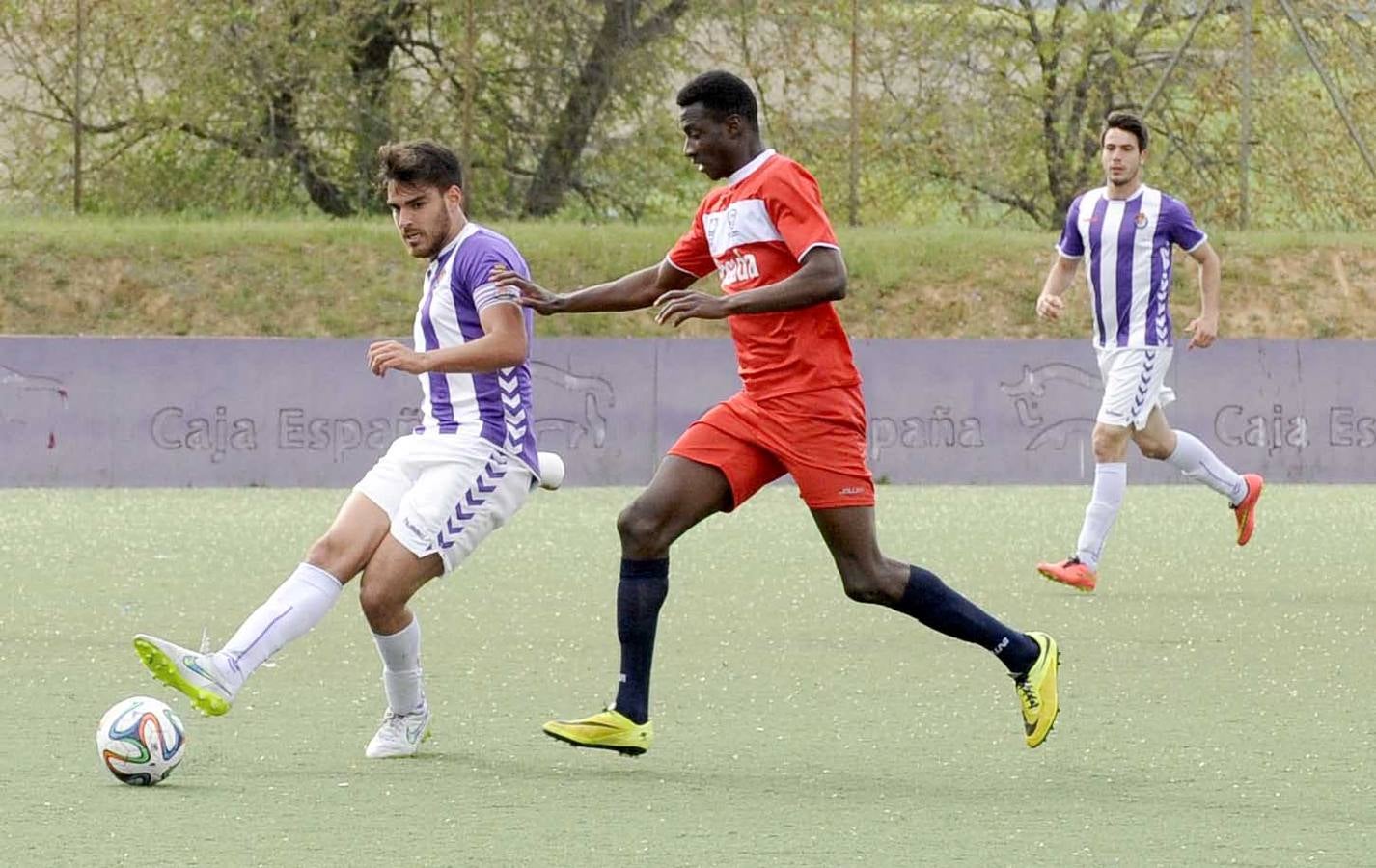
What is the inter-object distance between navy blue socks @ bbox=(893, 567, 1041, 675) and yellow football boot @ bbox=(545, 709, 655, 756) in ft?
2.64

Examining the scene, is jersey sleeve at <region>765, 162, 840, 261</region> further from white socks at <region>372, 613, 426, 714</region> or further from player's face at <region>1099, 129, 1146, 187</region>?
player's face at <region>1099, 129, 1146, 187</region>

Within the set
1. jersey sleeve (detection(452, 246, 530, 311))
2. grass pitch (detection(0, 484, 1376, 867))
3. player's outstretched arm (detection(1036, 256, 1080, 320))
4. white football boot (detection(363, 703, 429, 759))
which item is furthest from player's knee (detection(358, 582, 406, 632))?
player's outstretched arm (detection(1036, 256, 1080, 320))

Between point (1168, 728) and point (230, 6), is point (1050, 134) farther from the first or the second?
point (1168, 728)

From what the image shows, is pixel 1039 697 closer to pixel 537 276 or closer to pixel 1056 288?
pixel 1056 288

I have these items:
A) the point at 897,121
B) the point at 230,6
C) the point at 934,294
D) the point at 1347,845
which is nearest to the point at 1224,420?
the point at 934,294

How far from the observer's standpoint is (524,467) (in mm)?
6875

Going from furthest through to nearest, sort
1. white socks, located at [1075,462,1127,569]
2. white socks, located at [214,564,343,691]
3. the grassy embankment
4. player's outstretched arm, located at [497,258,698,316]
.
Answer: the grassy embankment < white socks, located at [1075,462,1127,569] < player's outstretched arm, located at [497,258,698,316] < white socks, located at [214,564,343,691]

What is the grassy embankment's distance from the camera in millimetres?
22375

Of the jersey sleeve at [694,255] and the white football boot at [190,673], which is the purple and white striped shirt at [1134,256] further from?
the white football boot at [190,673]

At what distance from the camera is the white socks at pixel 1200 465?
38.4 ft

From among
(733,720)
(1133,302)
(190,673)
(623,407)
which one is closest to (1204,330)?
(1133,302)

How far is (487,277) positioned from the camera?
673cm

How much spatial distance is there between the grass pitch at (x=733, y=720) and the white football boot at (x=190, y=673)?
20 cm

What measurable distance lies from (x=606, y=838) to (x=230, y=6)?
67.0ft
